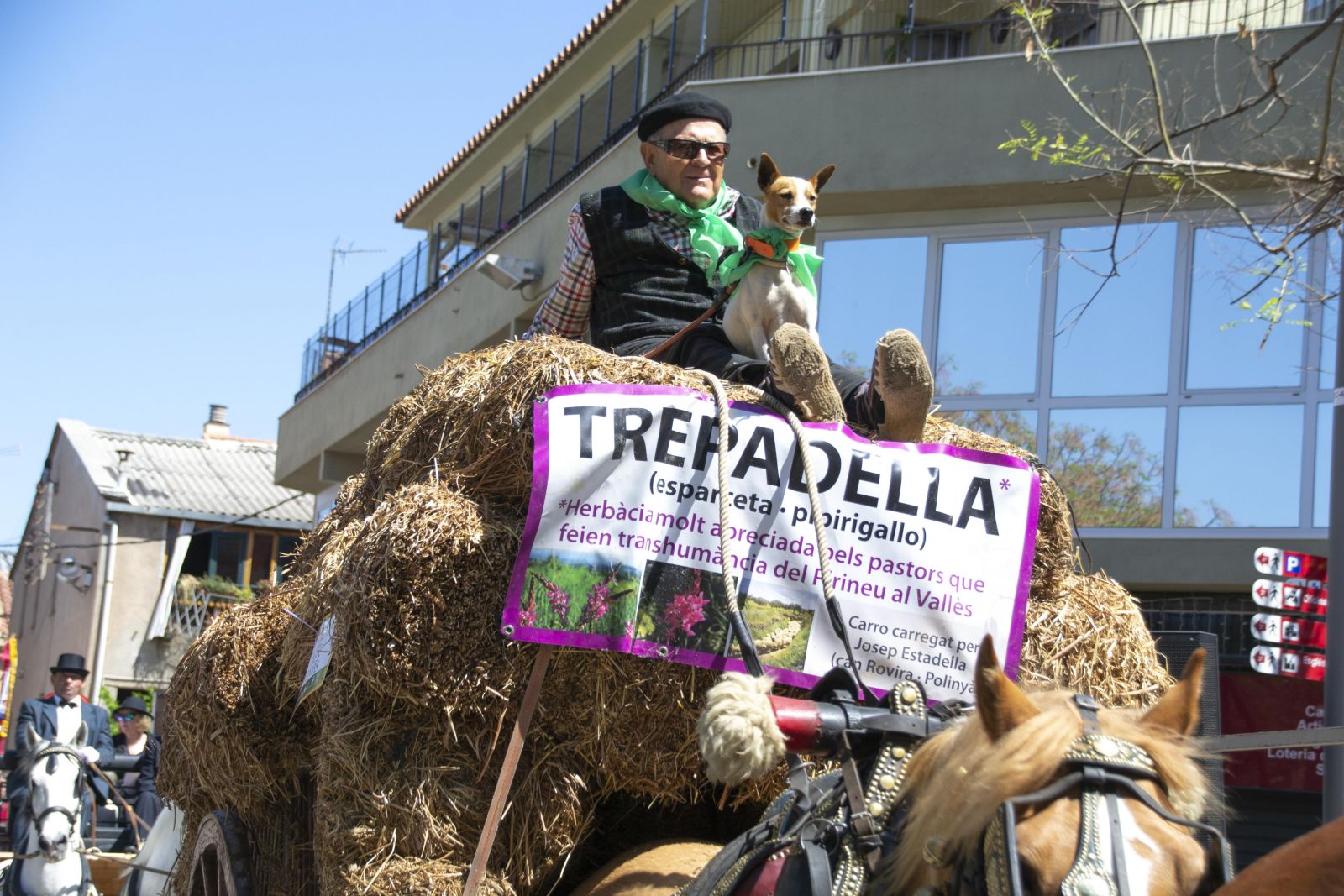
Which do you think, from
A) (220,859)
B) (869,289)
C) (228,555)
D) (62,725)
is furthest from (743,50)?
(228,555)

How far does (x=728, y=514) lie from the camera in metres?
3.89

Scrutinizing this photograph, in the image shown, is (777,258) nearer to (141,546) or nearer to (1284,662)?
(1284,662)

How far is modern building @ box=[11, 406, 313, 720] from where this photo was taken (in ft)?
112

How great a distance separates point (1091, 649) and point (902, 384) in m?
0.93

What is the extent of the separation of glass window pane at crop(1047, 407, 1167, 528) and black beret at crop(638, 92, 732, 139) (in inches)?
310

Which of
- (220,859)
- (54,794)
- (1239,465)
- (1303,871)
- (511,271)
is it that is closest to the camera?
(1303,871)

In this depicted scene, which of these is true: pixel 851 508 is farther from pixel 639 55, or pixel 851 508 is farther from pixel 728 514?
pixel 639 55

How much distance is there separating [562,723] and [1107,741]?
1.72 m

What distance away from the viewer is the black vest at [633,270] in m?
5.46

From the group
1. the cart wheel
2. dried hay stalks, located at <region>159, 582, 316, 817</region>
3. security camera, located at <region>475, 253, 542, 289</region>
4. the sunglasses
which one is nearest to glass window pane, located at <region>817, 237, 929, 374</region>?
security camera, located at <region>475, 253, 542, 289</region>

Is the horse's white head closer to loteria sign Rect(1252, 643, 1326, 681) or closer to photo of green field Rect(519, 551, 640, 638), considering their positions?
photo of green field Rect(519, 551, 640, 638)

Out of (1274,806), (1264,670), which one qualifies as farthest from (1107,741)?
(1274,806)

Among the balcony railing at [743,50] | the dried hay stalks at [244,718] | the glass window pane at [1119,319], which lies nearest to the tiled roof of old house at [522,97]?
the balcony railing at [743,50]

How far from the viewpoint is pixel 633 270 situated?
5520mm
